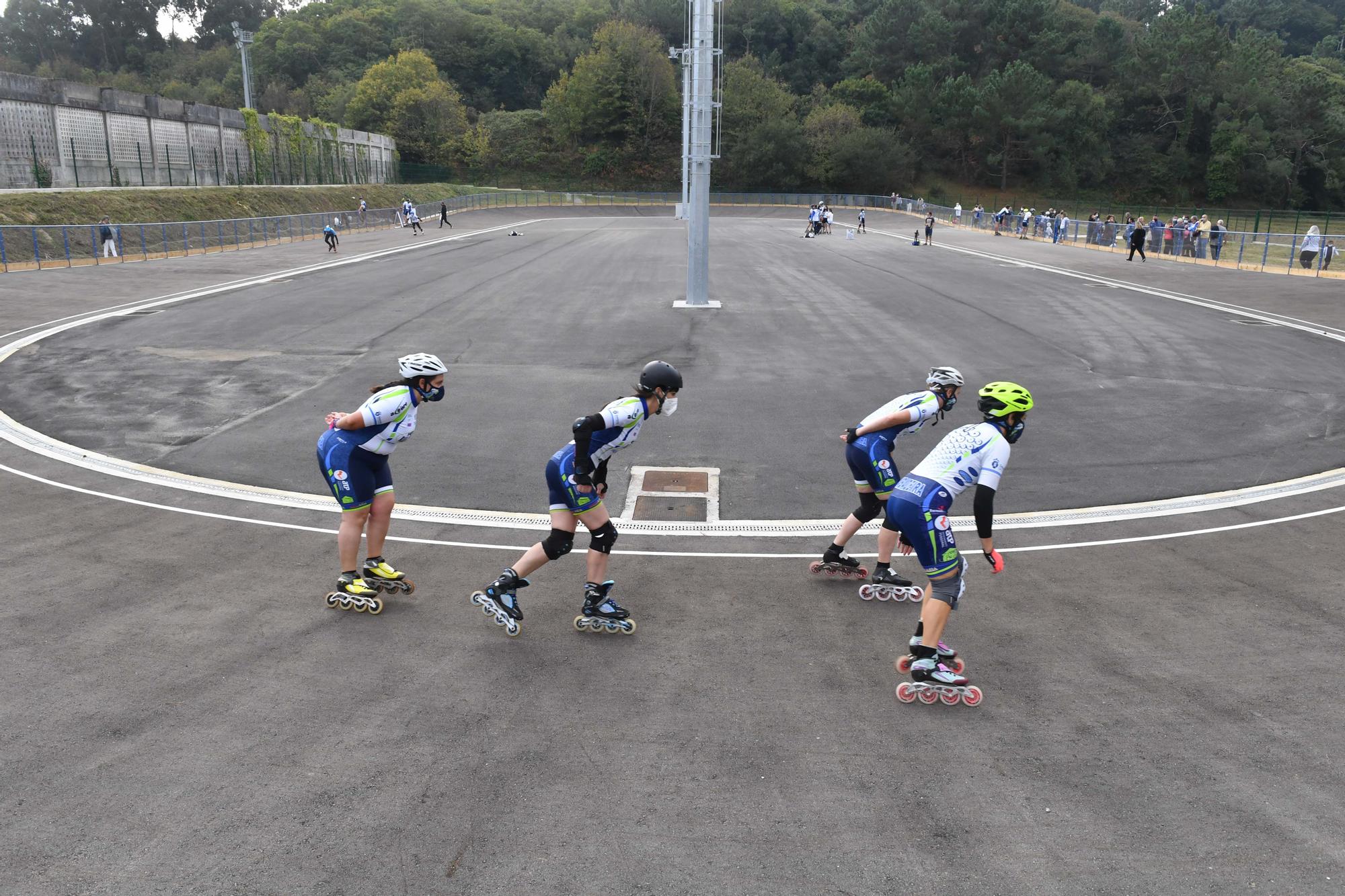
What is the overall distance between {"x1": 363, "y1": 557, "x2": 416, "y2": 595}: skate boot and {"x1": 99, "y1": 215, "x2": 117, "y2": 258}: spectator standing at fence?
3327 cm

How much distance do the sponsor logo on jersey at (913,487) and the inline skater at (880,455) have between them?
1.34 m

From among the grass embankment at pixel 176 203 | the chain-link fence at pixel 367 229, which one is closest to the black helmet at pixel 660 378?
the chain-link fence at pixel 367 229

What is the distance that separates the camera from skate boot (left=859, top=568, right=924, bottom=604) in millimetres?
8273

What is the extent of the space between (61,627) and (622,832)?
16.9 ft

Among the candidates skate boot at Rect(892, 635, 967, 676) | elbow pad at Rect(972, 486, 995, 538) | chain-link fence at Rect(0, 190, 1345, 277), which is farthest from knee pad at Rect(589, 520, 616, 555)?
chain-link fence at Rect(0, 190, 1345, 277)

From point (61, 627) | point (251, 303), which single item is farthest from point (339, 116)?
point (61, 627)

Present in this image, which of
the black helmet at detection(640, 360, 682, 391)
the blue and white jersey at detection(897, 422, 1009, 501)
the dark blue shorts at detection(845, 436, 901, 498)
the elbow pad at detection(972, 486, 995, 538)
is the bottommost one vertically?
the dark blue shorts at detection(845, 436, 901, 498)

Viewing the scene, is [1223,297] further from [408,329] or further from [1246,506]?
[408,329]

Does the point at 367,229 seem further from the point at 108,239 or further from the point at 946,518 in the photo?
the point at 946,518

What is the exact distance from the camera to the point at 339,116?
111m

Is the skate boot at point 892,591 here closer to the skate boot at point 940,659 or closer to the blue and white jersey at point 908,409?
the blue and white jersey at point 908,409

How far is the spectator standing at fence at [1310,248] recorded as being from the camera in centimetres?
3362

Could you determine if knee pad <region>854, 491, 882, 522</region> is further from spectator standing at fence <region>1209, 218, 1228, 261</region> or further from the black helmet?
spectator standing at fence <region>1209, 218, 1228, 261</region>

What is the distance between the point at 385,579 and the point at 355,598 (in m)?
0.40
